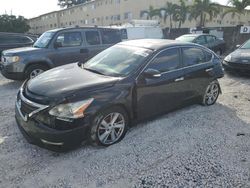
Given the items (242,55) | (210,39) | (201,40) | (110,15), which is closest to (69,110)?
(242,55)

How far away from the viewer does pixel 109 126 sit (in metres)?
3.62

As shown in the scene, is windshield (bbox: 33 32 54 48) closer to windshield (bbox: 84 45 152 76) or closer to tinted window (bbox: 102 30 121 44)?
tinted window (bbox: 102 30 121 44)

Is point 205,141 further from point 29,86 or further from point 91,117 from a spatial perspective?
Answer: point 29,86

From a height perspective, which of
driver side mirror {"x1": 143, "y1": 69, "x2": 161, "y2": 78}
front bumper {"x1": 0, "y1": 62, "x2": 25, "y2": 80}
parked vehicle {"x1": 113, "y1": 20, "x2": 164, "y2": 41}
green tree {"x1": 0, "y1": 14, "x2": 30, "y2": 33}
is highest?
green tree {"x1": 0, "y1": 14, "x2": 30, "y2": 33}

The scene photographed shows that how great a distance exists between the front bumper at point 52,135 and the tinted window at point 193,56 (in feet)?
8.50

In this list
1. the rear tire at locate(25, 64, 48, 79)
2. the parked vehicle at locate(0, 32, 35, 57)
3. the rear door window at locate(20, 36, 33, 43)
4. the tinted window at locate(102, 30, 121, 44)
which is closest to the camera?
the rear tire at locate(25, 64, 48, 79)

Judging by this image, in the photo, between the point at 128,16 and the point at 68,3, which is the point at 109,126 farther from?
the point at 68,3

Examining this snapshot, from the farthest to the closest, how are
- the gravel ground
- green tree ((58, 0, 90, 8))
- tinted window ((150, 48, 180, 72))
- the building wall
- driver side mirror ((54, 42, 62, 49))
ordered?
green tree ((58, 0, 90, 8)), the building wall, driver side mirror ((54, 42, 62, 49)), tinted window ((150, 48, 180, 72)), the gravel ground

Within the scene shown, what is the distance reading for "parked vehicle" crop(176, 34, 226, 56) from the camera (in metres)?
12.4

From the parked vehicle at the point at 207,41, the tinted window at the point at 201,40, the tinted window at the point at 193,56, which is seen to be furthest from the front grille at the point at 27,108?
the tinted window at the point at 201,40

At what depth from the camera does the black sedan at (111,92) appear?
3.14 meters

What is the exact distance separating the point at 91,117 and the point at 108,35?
5.44m

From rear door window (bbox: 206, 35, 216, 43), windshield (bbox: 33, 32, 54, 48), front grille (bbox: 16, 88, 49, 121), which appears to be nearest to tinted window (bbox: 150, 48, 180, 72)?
front grille (bbox: 16, 88, 49, 121)

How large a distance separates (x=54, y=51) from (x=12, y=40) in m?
4.18
